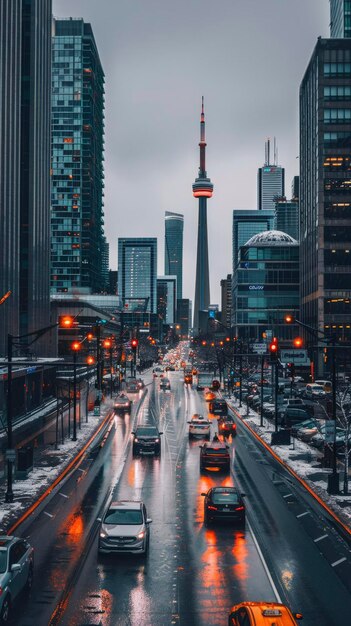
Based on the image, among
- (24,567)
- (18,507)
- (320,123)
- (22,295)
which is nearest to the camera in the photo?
(24,567)

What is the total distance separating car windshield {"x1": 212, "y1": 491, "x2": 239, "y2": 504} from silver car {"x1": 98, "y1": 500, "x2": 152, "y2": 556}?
13.6 feet

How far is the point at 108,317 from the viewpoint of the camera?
195 m

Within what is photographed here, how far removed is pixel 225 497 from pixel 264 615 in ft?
42.8

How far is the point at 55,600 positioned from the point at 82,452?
1011 inches

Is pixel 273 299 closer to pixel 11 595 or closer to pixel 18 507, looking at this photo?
pixel 18 507

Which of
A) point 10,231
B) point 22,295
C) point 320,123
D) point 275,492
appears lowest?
point 275,492

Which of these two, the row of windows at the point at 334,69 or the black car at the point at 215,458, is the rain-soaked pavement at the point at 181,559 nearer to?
the black car at the point at 215,458

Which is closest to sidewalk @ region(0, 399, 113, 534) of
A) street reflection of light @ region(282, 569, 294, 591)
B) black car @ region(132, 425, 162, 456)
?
black car @ region(132, 425, 162, 456)

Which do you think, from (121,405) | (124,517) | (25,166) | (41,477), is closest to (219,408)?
(121,405)

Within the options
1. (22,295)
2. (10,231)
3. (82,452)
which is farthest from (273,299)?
(82,452)

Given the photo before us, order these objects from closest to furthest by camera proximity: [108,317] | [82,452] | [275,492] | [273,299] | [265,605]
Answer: [265,605], [275,492], [82,452], [273,299], [108,317]

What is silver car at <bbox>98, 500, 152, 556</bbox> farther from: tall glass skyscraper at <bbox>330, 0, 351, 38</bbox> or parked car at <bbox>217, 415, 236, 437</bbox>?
tall glass skyscraper at <bbox>330, 0, 351, 38</bbox>

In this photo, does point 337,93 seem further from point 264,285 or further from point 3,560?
point 3,560

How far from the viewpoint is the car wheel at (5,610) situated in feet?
53.3
